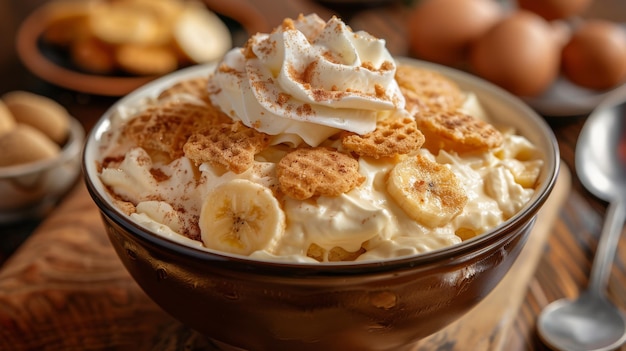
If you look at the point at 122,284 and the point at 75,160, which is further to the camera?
the point at 75,160

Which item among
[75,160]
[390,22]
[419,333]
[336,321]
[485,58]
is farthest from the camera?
[390,22]

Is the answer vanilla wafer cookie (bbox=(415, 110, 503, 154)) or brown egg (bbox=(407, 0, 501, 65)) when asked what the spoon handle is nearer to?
vanilla wafer cookie (bbox=(415, 110, 503, 154))

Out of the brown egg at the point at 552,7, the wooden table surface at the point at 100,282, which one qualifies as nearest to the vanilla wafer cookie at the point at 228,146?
the wooden table surface at the point at 100,282

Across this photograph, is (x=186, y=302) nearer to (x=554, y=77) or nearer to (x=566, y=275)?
(x=566, y=275)

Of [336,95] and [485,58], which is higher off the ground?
[336,95]

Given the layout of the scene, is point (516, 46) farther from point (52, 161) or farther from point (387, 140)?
point (52, 161)

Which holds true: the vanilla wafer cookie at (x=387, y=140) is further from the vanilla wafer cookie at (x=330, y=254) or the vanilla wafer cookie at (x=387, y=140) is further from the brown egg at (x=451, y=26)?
the brown egg at (x=451, y=26)

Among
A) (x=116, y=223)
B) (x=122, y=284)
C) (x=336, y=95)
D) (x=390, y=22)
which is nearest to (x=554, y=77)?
(x=390, y=22)
